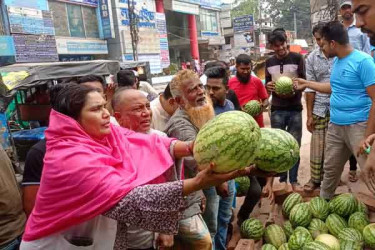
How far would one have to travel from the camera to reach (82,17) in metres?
19.6

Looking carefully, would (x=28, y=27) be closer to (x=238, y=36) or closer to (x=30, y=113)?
(x=30, y=113)

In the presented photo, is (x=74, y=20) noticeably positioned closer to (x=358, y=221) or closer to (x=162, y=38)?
(x=162, y=38)

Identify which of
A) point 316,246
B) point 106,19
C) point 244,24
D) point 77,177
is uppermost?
point 106,19

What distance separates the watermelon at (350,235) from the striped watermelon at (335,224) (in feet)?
0.41

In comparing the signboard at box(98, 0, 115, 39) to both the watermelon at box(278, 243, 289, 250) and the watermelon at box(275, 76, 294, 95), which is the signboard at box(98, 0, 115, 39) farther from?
the watermelon at box(278, 243, 289, 250)

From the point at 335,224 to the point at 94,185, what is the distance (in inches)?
110

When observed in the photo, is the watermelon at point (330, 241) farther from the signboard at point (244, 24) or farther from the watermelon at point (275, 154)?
the signboard at point (244, 24)

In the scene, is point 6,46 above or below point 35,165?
above

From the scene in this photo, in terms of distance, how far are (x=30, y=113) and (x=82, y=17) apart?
1589cm

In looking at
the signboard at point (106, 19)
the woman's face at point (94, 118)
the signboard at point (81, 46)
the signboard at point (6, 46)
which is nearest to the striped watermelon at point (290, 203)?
the woman's face at point (94, 118)

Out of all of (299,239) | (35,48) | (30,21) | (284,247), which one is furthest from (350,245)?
(30,21)

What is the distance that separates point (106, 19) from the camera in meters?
20.7

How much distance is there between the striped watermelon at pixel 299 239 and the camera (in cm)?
316

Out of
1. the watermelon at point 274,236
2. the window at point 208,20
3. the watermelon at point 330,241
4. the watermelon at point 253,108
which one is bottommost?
the watermelon at point 274,236
